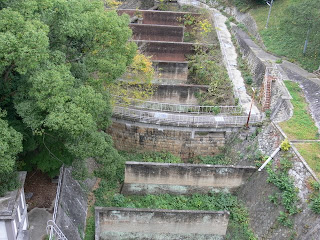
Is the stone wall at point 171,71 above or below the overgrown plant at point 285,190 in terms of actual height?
above

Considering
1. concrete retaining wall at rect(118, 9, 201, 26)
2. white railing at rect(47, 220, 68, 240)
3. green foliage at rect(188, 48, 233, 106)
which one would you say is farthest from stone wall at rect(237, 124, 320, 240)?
concrete retaining wall at rect(118, 9, 201, 26)

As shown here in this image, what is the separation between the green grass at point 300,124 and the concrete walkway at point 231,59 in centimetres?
215

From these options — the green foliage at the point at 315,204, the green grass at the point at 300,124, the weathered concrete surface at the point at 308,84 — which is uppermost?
the weathered concrete surface at the point at 308,84

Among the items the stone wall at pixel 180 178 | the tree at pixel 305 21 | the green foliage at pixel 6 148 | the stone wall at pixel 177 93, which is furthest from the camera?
the tree at pixel 305 21

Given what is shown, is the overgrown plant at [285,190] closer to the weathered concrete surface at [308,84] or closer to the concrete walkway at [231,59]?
the weathered concrete surface at [308,84]

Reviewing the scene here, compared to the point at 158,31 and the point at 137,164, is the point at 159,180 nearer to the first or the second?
the point at 137,164

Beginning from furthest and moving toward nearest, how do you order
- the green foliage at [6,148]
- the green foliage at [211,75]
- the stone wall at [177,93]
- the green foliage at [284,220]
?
the stone wall at [177,93], the green foliage at [211,75], the green foliage at [284,220], the green foliage at [6,148]

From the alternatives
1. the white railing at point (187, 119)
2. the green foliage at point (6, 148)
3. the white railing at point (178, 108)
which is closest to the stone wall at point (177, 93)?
the white railing at point (178, 108)

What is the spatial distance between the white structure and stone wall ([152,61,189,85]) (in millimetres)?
13718

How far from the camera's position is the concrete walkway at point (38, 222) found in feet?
38.6

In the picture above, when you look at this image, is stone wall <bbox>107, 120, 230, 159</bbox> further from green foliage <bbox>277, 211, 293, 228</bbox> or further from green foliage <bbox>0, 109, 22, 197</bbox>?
green foliage <bbox>0, 109, 22, 197</bbox>

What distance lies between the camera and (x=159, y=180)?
15734mm

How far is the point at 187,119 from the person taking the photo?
57.0 ft

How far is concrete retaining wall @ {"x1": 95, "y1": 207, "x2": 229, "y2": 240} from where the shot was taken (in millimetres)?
12953
